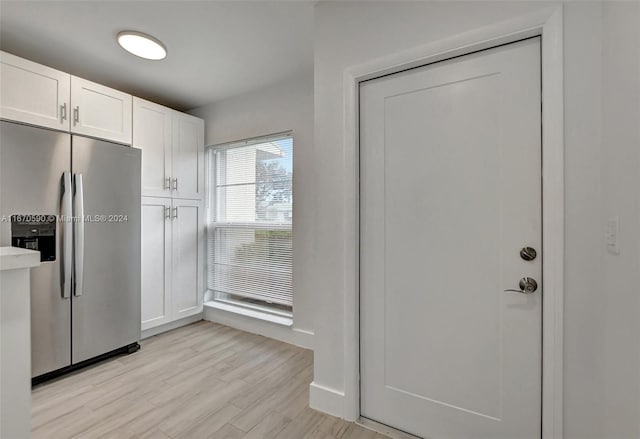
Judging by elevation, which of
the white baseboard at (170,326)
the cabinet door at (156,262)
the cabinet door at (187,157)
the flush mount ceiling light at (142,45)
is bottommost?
the white baseboard at (170,326)

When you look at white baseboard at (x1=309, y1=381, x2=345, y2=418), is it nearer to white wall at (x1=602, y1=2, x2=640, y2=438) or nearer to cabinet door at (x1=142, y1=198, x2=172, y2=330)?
white wall at (x1=602, y1=2, x2=640, y2=438)

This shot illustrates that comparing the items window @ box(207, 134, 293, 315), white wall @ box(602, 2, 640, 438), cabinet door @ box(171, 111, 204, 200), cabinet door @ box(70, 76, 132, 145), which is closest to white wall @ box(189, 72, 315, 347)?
window @ box(207, 134, 293, 315)

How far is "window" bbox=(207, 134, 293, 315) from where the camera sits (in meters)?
2.92

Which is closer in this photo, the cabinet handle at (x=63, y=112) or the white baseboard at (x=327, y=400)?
the white baseboard at (x=327, y=400)

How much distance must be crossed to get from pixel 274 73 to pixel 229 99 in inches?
30.7

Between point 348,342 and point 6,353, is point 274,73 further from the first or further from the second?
point 6,353

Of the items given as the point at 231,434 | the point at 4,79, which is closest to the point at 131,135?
the point at 4,79

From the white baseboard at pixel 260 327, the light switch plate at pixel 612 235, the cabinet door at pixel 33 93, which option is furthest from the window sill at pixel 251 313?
the light switch plate at pixel 612 235

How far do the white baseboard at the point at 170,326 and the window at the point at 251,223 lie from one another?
298 millimetres

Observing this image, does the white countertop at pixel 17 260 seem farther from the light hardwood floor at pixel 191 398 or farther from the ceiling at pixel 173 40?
the ceiling at pixel 173 40

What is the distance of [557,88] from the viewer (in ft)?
3.92

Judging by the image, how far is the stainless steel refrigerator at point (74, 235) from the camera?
1930 mm

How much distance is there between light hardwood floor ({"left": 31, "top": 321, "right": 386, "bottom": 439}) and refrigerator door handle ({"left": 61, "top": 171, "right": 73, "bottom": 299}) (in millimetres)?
699

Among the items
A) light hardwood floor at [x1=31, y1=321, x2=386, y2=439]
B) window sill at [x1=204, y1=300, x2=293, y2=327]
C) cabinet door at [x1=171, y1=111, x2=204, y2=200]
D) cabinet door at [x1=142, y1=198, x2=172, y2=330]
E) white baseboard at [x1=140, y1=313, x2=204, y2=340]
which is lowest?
light hardwood floor at [x1=31, y1=321, x2=386, y2=439]
